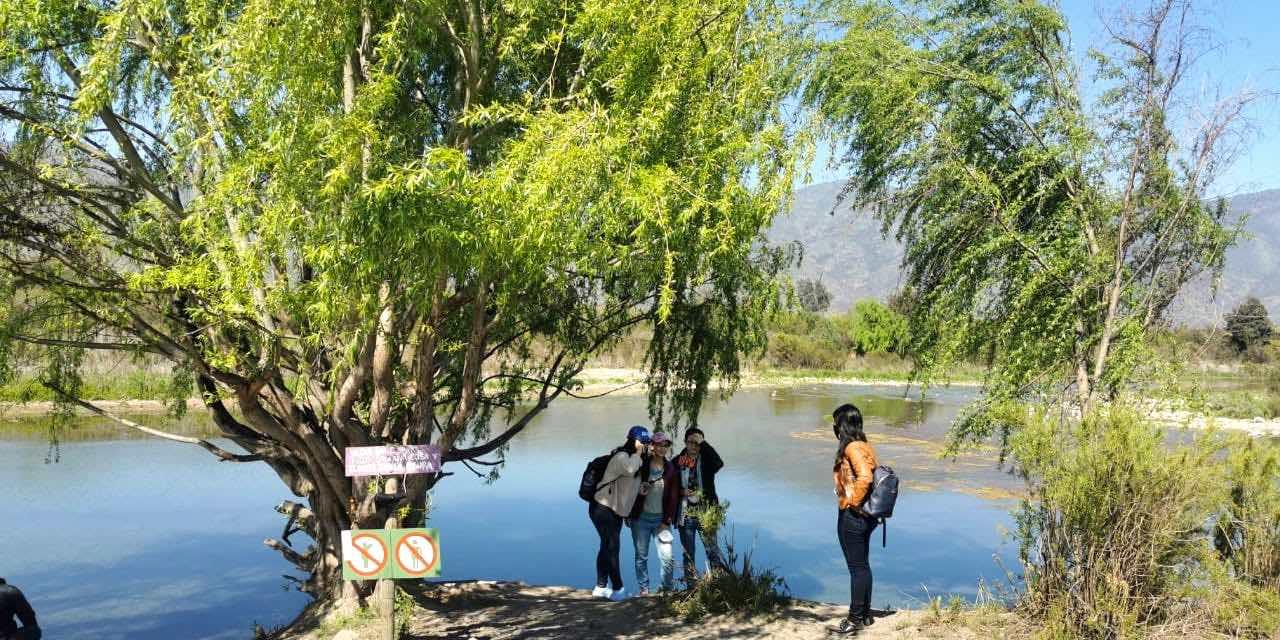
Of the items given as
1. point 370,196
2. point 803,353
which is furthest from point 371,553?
point 803,353

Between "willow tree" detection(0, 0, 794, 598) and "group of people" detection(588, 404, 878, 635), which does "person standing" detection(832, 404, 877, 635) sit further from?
"willow tree" detection(0, 0, 794, 598)

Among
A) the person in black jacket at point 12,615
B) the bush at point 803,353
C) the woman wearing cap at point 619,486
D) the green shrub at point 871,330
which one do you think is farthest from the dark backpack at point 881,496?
the green shrub at point 871,330

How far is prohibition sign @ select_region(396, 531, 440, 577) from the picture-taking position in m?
5.53

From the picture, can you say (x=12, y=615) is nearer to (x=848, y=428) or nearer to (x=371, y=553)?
(x=371, y=553)

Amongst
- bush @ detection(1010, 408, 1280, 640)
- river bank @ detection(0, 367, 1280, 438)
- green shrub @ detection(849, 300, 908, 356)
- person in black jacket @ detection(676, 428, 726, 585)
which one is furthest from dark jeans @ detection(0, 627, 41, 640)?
green shrub @ detection(849, 300, 908, 356)

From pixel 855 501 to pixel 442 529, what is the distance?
1048cm

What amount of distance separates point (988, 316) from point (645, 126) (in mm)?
4217

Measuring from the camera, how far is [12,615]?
6.42m

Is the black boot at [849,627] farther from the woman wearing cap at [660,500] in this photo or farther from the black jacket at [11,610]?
the black jacket at [11,610]

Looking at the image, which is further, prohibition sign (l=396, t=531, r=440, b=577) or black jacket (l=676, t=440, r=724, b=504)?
black jacket (l=676, t=440, r=724, b=504)

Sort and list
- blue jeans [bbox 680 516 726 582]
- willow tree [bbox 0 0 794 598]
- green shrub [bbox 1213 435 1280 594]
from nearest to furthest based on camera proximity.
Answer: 1. willow tree [bbox 0 0 794 598]
2. green shrub [bbox 1213 435 1280 594]
3. blue jeans [bbox 680 516 726 582]

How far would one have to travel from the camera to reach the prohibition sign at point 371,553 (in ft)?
18.2

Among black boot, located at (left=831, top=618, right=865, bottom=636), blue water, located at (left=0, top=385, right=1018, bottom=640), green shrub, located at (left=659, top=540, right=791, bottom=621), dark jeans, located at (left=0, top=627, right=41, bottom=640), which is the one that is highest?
dark jeans, located at (left=0, top=627, right=41, bottom=640)

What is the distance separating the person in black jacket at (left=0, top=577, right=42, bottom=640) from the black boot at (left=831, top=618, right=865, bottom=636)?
17.9 ft
